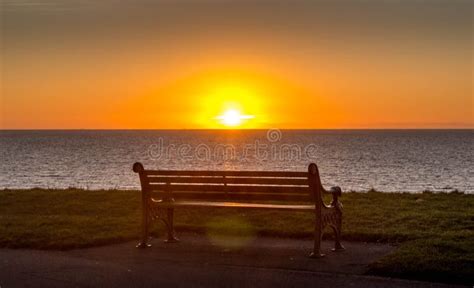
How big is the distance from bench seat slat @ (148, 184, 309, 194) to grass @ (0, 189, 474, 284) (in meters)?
1.08

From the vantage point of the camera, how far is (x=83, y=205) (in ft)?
55.5

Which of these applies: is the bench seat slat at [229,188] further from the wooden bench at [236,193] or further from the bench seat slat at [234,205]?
the bench seat slat at [234,205]

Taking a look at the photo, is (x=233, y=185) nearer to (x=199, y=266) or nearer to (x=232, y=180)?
(x=232, y=180)

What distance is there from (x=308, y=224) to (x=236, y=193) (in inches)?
94.5

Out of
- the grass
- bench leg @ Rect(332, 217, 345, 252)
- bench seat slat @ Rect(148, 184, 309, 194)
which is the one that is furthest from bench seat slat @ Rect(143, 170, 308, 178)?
the grass

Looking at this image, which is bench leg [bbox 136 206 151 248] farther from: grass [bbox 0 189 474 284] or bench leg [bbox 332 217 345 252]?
bench leg [bbox 332 217 345 252]

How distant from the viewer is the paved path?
27.7 ft

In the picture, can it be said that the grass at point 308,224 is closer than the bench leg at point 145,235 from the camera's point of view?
Yes

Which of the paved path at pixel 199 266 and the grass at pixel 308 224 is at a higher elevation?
the grass at pixel 308 224

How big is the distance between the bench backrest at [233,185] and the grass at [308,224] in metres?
1.13

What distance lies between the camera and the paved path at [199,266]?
8430 mm

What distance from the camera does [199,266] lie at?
941cm

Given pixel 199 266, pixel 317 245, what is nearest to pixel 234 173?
pixel 317 245

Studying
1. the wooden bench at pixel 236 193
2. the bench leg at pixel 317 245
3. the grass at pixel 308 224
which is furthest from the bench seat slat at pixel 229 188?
the grass at pixel 308 224
